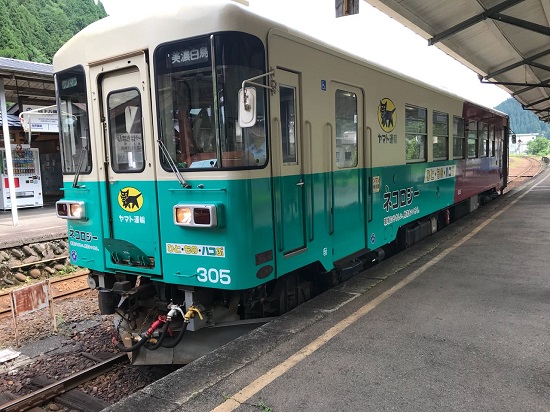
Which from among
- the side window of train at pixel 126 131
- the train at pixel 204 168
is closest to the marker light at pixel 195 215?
the train at pixel 204 168

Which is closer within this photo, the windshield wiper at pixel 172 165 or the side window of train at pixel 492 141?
the windshield wiper at pixel 172 165

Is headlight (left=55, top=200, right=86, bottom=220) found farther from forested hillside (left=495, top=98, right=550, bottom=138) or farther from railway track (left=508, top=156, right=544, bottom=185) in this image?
forested hillside (left=495, top=98, right=550, bottom=138)

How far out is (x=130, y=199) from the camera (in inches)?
159

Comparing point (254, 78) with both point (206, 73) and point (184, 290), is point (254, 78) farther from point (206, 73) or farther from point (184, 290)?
point (184, 290)

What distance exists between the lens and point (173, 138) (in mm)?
3713

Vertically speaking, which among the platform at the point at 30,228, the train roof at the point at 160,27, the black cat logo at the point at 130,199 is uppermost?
the train roof at the point at 160,27

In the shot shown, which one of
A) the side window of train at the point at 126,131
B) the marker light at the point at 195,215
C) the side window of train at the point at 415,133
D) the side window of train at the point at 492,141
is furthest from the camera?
the side window of train at the point at 492,141

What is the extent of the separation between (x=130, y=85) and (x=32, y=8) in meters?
46.6

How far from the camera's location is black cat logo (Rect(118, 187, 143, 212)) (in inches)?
156

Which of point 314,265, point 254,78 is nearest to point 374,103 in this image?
point 314,265

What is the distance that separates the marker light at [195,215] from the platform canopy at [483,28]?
16.8ft

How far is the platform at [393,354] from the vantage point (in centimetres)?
290

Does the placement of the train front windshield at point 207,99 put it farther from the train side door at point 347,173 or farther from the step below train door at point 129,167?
the train side door at point 347,173

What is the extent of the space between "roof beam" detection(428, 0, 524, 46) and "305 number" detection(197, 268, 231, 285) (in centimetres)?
712
